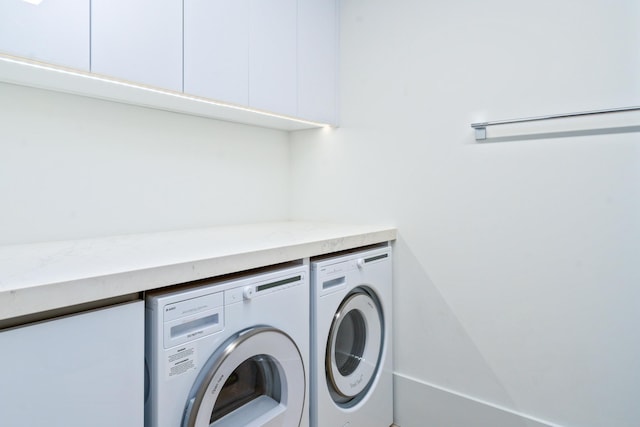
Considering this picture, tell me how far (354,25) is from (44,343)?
2025mm

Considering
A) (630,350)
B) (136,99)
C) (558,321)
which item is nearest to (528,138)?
(558,321)

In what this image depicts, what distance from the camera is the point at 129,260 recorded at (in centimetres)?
96

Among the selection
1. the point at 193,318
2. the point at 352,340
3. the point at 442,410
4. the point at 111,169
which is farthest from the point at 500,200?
the point at 111,169

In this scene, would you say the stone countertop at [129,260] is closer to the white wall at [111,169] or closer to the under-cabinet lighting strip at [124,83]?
the white wall at [111,169]

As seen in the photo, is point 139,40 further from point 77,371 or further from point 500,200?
point 500,200

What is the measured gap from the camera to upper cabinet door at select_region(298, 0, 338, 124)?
73.2 inches

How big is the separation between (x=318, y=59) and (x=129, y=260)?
1486 mm

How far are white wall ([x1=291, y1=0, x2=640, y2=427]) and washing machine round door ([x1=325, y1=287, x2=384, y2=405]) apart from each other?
0.22m

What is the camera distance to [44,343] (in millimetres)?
727

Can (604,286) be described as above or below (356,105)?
below

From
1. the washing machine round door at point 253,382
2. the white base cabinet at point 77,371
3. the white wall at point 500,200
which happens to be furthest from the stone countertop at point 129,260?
the white wall at point 500,200

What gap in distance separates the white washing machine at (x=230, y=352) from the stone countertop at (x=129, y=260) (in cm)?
6

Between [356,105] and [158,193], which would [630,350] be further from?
[158,193]

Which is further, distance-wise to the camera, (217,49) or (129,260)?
(217,49)
